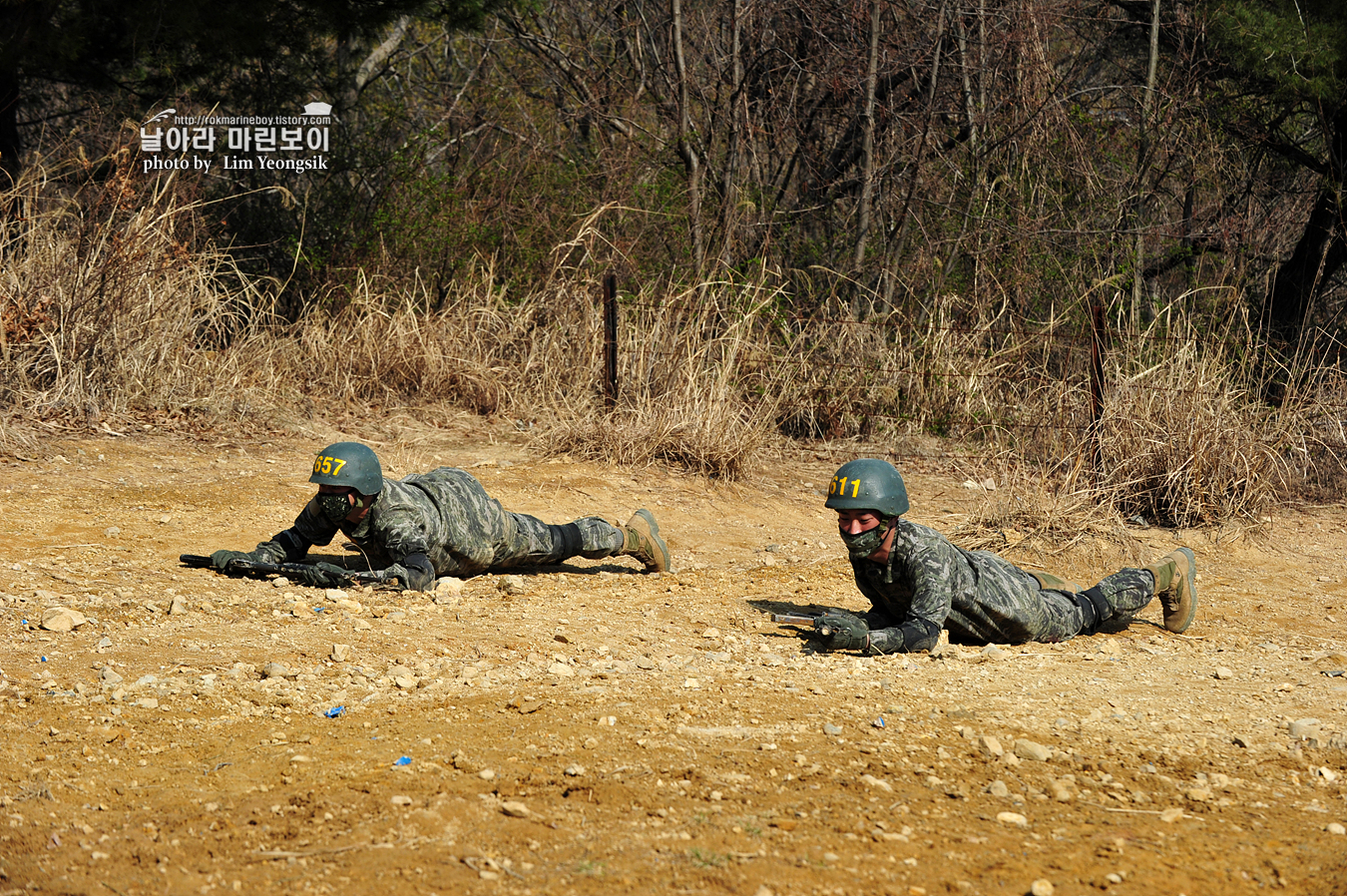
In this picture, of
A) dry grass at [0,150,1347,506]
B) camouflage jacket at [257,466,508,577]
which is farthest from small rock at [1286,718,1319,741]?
camouflage jacket at [257,466,508,577]

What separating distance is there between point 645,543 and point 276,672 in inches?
99.5

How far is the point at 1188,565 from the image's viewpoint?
18.5 feet

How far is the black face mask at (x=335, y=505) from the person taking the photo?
17.2ft

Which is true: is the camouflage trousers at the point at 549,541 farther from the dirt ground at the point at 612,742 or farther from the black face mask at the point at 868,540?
the black face mask at the point at 868,540

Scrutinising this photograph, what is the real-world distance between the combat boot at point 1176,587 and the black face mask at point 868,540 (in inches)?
62.6

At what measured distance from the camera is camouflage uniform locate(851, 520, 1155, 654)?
4750 mm

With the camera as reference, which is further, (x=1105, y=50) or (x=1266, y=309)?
(x=1105, y=50)

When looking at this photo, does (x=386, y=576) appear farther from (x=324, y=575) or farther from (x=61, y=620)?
(x=61, y=620)

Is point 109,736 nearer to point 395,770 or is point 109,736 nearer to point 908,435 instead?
point 395,770


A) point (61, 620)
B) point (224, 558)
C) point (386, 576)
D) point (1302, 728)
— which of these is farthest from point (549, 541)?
point (1302, 728)

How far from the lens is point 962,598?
492cm

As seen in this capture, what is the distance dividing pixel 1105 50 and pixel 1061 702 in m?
11.0

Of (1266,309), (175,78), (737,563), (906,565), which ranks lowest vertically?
(737,563)

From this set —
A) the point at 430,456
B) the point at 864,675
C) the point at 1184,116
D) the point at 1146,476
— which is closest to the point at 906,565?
the point at 864,675
